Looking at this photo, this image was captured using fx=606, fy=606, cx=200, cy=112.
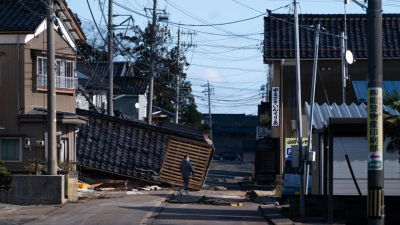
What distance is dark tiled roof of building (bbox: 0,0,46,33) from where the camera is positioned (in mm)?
25328

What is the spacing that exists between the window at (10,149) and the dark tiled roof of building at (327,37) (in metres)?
16.2

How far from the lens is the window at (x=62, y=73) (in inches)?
1025

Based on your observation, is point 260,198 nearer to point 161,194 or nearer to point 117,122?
point 161,194

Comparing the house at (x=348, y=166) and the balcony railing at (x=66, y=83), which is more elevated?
the balcony railing at (x=66, y=83)

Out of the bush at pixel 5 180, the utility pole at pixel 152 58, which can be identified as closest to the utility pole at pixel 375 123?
the bush at pixel 5 180

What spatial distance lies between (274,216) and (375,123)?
846cm

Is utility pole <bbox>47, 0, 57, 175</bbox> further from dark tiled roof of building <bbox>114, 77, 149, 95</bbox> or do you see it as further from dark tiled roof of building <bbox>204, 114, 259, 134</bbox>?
dark tiled roof of building <bbox>204, 114, 259, 134</bbox>

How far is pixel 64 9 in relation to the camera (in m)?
27.7

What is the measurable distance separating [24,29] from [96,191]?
26.0 ft

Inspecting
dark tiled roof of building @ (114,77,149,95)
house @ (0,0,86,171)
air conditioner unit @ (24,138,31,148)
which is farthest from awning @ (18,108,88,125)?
dark tiled roof of building @ (114,77,149,95)

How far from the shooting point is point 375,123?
1019 centimetres

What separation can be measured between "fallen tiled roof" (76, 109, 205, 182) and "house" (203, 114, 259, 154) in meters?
57.5

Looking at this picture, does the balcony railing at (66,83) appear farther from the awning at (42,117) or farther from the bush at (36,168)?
the bush at (36,168)

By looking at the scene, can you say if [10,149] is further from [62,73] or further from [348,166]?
[348,166]
